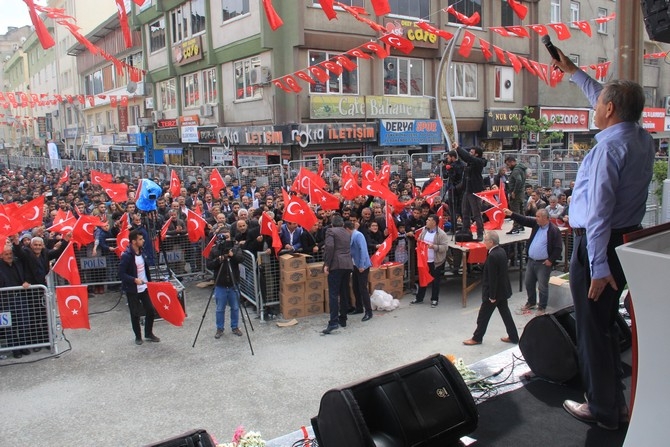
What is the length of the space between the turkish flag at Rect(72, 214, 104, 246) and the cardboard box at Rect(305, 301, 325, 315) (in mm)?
4747

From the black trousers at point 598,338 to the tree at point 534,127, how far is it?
27.4 meters

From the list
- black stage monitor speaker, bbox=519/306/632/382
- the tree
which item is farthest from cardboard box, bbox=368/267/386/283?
the tree

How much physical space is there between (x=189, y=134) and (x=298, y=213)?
2126 centimetres

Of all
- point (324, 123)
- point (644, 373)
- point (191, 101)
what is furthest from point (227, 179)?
point (644, 373)

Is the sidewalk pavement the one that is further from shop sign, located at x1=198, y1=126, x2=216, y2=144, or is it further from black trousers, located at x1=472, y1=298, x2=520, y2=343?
shop sign, located at x1=198, y1=126, x2=216, y2=144

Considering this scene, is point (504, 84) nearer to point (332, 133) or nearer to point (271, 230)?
point (332, 133)

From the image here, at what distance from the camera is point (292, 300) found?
33.9 feet

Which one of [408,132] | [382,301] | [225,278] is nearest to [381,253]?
[382,301]

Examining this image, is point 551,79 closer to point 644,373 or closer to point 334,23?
point 334,23

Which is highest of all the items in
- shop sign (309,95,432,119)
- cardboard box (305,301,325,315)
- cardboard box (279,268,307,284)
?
shop sign (309,95,432,119)

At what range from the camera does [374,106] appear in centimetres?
2478

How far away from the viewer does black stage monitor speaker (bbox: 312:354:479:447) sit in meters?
3.55

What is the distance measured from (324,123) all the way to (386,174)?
10033 mm

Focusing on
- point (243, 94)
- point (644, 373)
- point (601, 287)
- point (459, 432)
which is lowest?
point (459, 432)
